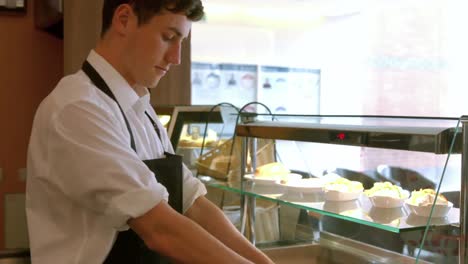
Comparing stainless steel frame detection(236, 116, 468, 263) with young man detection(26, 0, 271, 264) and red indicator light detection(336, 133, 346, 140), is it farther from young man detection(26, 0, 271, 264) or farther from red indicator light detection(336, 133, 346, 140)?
young man detection(26, 0, 271, 264)

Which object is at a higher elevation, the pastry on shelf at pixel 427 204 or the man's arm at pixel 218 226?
the pastry on shelf at pixel 427 204

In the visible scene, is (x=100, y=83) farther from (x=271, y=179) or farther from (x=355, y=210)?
(x=271, y=179)

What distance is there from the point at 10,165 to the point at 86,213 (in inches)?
85.6

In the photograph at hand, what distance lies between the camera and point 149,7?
1.12 m

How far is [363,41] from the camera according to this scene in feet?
20.1

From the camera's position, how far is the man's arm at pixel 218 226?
1.31 m

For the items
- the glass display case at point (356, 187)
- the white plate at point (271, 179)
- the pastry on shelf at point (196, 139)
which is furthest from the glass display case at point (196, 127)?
the white plate at point (271, 179)

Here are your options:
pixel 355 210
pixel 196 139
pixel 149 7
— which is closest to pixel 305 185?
pixel 355 210

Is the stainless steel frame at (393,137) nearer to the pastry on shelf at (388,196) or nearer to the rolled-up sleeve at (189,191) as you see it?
the pastry on shelf at (388,196)

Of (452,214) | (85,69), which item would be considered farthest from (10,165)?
(452,214)

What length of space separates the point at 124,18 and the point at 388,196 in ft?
2.64

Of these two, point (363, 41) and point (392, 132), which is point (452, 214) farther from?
point (363, 41)

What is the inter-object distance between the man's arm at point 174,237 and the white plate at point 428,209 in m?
0.50

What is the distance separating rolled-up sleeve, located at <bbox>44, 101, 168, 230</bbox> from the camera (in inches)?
37.9
